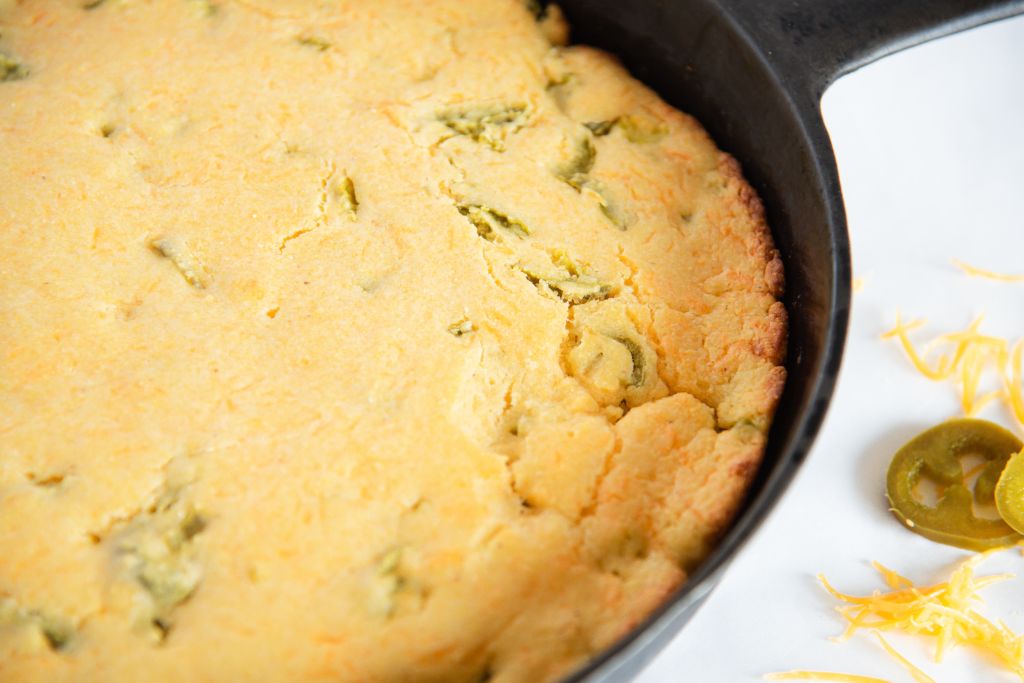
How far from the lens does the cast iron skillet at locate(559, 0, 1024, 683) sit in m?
1.53

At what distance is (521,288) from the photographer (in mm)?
1691

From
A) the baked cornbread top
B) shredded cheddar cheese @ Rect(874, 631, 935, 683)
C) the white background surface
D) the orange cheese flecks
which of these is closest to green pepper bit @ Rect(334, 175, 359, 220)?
the baked cornbread top

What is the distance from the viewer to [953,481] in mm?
1988

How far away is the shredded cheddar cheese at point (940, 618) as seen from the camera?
180 centimetres

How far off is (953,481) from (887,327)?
0.41 metres

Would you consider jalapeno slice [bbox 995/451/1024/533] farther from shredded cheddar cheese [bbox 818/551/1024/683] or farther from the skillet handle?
the skillet handle

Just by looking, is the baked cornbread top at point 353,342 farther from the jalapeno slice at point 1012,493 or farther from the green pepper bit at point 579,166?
the jalapeno slice at point 1012,493

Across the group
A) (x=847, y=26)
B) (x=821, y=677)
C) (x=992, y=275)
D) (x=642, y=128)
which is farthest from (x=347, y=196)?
(x=992, y=275)

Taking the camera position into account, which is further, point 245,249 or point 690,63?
point 690,63

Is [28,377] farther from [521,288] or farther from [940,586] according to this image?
[940,586]

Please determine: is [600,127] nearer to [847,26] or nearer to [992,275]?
[847,26]

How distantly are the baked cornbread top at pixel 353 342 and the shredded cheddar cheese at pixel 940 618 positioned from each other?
49cm

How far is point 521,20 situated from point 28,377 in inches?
45.6

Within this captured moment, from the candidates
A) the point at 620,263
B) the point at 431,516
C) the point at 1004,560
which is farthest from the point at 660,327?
the point at 1004,560
